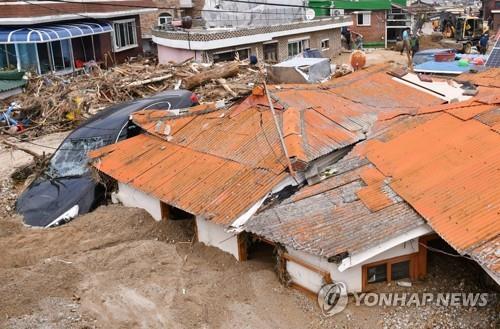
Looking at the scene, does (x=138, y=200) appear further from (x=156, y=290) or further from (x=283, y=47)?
(x=283, y=47)

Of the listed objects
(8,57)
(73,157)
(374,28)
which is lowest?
(73,157)

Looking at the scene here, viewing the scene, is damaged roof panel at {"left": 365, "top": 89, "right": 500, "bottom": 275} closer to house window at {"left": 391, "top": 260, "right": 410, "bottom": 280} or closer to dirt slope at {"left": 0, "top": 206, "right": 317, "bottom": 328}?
Answer: house window at {"left": 391, "top": 260, "right": 410, "bottom": 280}

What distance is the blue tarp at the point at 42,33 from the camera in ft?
90.0

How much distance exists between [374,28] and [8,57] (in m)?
27.5

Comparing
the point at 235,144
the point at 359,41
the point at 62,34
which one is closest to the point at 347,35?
the point at 359,41

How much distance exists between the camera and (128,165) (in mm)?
13797

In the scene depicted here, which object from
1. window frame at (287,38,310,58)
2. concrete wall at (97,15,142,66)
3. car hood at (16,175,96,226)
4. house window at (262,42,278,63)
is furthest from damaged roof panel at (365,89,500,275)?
concrete wall at (97,15,142,66)

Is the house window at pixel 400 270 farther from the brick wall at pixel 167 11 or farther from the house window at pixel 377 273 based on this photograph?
the brick wall at pixel 167 11

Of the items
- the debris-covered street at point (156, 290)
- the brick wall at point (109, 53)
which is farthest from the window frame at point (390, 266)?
the brick wall at point (109, 53)

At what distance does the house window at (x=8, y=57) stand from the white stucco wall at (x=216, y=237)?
20.7 metres

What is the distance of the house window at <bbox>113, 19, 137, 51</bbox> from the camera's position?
34.9m

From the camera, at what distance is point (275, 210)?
411 inches

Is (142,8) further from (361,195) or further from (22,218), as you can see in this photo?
(361,195)

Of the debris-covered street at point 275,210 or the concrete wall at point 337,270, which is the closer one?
the debris-covered street at point 275,210
